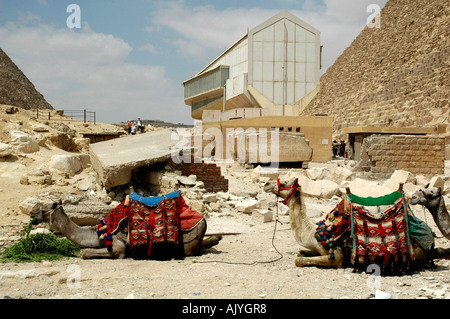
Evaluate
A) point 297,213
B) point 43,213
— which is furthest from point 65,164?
point 297,213

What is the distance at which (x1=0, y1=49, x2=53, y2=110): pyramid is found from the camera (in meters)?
50.1

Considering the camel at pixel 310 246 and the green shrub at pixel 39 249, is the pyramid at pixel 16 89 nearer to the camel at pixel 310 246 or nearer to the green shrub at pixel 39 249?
the green shrub at pixel 39 249

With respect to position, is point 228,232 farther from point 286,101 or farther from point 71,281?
point 286,101

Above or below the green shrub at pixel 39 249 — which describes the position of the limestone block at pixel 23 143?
above

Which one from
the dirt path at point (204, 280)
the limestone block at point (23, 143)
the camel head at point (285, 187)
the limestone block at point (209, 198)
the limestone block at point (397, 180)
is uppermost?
the limestone block at point (23, 143)

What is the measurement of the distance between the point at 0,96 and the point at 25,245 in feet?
170

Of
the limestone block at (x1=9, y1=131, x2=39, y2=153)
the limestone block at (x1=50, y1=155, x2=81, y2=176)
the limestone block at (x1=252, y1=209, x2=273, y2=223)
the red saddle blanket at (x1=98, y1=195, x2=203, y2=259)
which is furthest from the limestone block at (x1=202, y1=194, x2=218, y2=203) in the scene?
the limestone block at (x1=9, y1=131, x2=39, y2=153)

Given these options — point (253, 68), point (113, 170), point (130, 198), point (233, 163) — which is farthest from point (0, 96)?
point (130, 198)

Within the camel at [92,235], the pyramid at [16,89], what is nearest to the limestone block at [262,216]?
the camel at [92,235]

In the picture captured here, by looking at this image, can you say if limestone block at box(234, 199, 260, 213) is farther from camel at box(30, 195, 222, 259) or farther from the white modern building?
the white modern building

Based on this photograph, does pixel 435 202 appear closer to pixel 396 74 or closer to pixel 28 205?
pixel 28 205

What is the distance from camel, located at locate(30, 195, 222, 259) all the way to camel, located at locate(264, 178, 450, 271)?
1114 mm

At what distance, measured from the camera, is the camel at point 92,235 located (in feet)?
15.0

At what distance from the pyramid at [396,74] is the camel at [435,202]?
2975 cm
